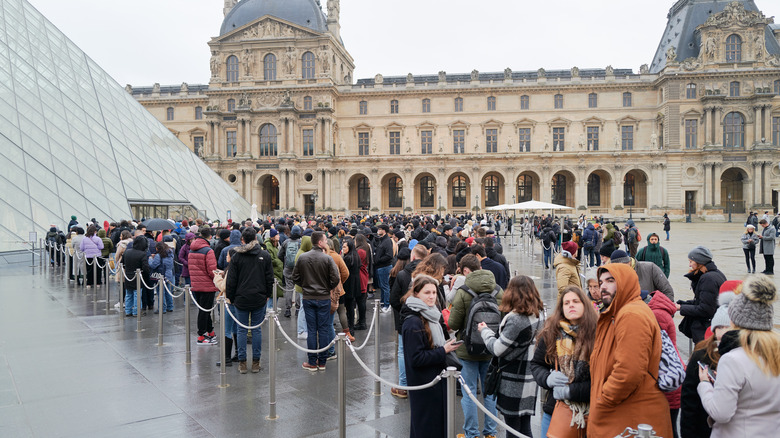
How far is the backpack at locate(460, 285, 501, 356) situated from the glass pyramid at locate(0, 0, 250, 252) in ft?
59.2

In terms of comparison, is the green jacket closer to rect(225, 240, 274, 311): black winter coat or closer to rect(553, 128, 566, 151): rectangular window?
rect(225, 240, 274, 311): black winter coat

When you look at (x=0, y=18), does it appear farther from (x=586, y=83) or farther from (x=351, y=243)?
(x=586, y=83)

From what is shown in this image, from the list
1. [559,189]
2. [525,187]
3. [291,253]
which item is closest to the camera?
[291,253]

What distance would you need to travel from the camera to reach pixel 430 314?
4133 millimetres

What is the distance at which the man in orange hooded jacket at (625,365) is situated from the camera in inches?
119

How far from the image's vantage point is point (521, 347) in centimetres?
412

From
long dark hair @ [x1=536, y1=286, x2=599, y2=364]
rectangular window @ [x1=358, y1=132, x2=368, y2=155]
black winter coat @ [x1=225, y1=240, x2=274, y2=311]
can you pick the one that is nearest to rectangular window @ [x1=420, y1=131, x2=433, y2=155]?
rectangular window @ [x1=358, y1=132, x2=368, y2=155]

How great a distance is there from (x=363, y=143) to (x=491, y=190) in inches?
582

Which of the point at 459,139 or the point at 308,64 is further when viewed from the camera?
the point at 459,139

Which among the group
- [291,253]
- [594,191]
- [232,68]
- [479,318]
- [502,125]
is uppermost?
[232,68]

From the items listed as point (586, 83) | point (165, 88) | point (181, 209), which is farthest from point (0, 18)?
point (586, 83)

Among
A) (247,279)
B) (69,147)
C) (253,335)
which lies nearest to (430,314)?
(247,279)

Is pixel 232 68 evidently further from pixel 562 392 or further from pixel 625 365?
pixel 625 365

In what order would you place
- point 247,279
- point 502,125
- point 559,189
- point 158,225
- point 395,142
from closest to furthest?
1. point 247,279
2. point 158,225
3. point 502,125
4. point 395,142
5. point 559,189
